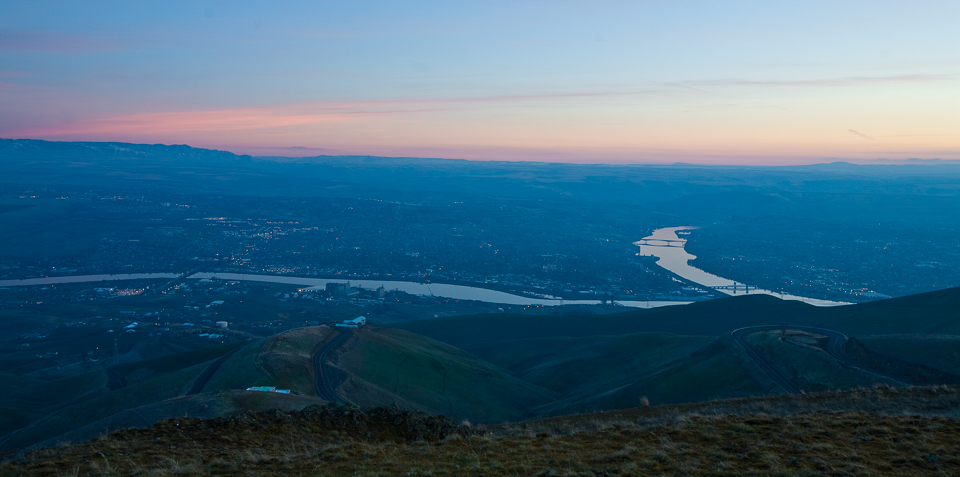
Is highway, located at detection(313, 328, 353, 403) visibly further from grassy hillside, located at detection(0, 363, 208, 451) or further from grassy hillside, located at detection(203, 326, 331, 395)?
grassy hillside, located at detection(0, 363, 208, 451)

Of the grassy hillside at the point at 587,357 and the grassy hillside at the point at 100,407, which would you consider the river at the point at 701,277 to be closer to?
the grassy hillside at the point at 587,357

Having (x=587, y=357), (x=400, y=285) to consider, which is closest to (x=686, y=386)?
(x=587, y=357)

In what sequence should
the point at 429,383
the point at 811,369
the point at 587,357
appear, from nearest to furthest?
the point at 811,369, the point at 429,383, the point at 587,357

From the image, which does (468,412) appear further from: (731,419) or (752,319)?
(752,319)

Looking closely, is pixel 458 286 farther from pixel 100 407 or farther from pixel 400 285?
pixel 100 407

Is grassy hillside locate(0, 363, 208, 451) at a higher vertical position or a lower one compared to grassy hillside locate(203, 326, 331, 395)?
lower

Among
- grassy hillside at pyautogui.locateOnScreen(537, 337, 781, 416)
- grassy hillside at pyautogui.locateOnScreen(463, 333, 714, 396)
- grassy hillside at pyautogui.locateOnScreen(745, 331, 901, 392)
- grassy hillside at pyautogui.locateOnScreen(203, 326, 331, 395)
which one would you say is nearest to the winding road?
grassy hillside at pyautogui.locateOnScreen(745, 331, 901, 392)
